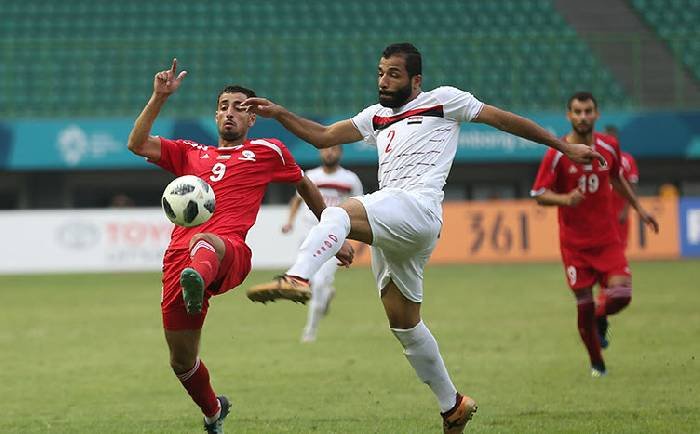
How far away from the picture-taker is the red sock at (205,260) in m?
6.53

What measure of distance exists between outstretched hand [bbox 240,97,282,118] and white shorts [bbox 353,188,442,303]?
0.78m

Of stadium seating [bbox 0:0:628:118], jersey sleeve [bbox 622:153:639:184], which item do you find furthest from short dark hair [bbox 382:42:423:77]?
stadium seating [bbox 0:0:628:118]

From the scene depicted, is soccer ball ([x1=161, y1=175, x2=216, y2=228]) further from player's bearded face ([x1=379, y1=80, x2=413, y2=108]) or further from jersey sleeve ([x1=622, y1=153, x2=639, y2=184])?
jersey sleeve ([x1=622, y1=153, x2=639, y2=184])

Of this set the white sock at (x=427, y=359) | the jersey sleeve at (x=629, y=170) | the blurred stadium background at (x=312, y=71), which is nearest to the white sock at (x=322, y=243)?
the white sock at (x=427, y=359)

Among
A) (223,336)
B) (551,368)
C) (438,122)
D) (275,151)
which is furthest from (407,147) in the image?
(223,336)

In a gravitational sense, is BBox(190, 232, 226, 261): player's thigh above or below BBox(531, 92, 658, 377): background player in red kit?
above

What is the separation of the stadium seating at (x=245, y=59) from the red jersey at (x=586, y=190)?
1776 cm

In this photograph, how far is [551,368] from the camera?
1108 centimetres

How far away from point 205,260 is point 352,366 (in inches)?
199

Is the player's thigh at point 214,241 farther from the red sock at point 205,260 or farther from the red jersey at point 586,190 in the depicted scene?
the red jersey at point 586,190

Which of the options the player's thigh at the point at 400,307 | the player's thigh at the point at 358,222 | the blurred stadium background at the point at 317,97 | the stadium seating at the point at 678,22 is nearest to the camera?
the player's thigh at the point at 358,222

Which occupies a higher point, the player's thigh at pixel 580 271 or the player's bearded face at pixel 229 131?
the player's bearded face at pixel 229 131

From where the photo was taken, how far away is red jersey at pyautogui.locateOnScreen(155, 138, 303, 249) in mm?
7324

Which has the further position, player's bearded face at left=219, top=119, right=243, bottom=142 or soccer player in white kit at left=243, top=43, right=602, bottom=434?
player's bearded face at left=219, top=119, right=243, bottom=142
